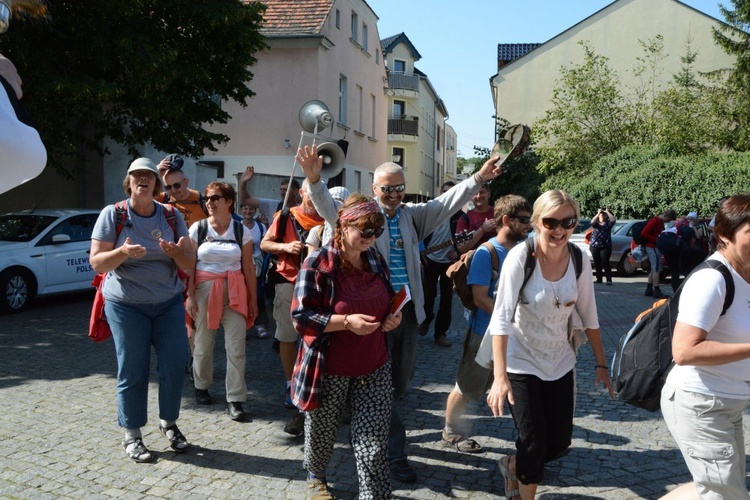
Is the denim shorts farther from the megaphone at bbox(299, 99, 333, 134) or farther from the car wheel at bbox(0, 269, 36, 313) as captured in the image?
the car wheel at bbox(0, 269, 36, 313)

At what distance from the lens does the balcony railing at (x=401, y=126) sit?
4991 centimetres

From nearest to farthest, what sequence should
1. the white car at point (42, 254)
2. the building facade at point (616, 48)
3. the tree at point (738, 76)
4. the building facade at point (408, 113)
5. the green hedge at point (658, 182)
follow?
the white car at point (42, 254) → the green hedge at point (658, 182) → the tree at point (738, 76) → the building facade at point (616, 48) → the building facade at point (408, 113)

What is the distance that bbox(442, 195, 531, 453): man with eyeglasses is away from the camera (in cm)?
450

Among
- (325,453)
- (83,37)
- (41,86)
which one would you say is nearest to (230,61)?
(83,37)

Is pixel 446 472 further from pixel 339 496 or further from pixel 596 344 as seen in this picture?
pixel 596 344

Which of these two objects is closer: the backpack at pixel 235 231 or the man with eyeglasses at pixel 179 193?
the backpack at pixel 235 231

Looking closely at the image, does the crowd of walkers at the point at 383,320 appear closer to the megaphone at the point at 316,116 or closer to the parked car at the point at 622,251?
the megaphone at the point at 316,116

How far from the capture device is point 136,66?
12.0 metres

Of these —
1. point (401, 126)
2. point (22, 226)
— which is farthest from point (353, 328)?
point (401, 126)

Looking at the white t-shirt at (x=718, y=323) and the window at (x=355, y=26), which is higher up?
the window at (x=355, y=26)

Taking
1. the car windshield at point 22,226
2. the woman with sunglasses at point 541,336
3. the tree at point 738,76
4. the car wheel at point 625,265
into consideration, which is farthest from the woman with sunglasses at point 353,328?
the tree at point 738,76

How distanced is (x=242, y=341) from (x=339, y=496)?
1.83m

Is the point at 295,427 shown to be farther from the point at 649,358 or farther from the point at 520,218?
the point at 649,358

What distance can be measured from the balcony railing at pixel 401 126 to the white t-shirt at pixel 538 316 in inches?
1854
